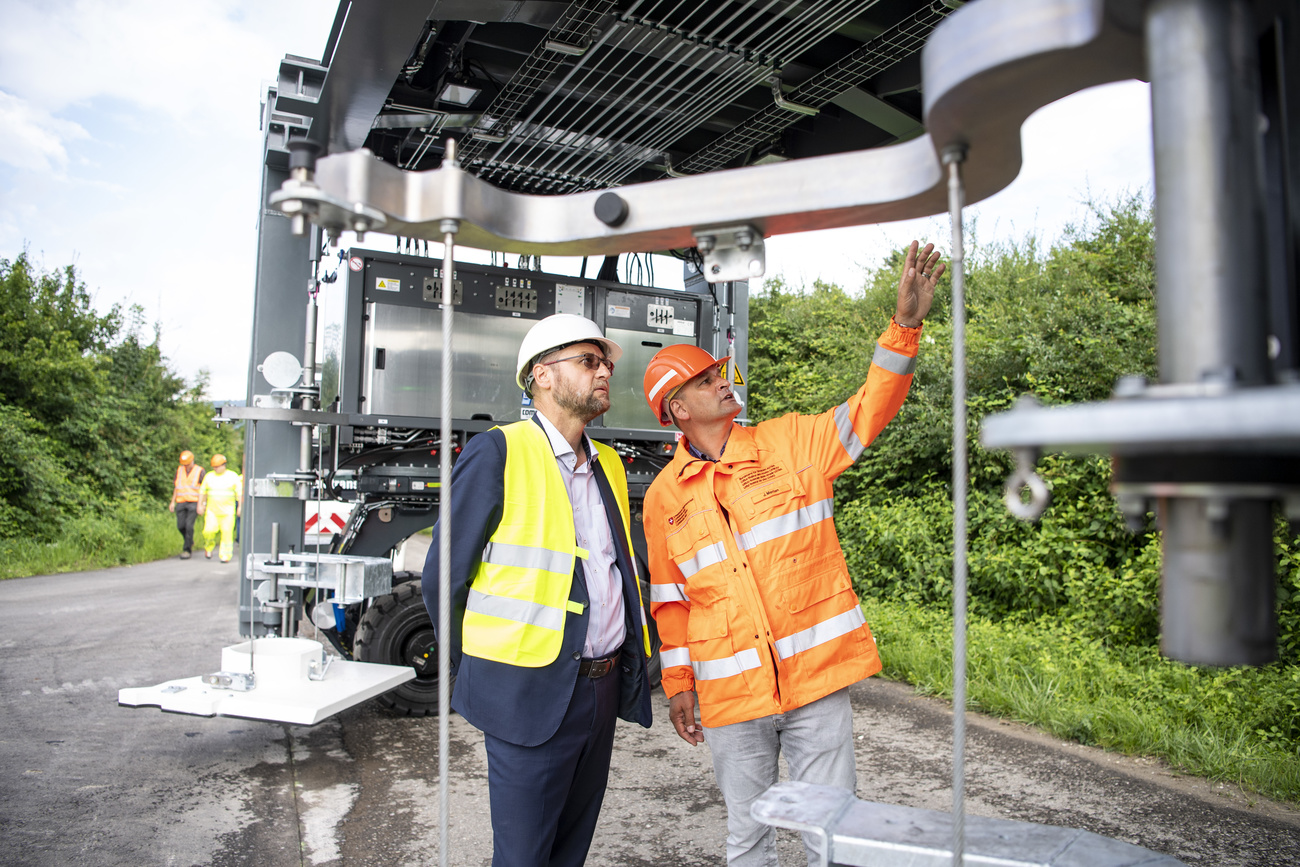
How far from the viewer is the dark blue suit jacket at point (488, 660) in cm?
228

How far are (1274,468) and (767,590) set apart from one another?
1.82 metres

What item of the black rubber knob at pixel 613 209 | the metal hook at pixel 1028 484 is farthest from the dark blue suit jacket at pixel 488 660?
the metal hook at pixel 1028 484

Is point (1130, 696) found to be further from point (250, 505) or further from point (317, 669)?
point (250, 505)

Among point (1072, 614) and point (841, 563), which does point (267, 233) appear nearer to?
point (841, 563)

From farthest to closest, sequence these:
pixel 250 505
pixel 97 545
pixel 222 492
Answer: pixel 97 545 < pixel 222 492 < pixel 250 505

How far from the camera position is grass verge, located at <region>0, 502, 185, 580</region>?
41.0 ft

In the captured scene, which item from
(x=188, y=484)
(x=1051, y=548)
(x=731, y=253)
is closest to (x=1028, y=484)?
(x=731, y=253)

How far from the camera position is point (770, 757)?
2566 mm

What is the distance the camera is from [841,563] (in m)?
2.67

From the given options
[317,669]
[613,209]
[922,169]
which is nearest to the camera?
[922,169]

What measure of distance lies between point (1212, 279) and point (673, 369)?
2238 mm

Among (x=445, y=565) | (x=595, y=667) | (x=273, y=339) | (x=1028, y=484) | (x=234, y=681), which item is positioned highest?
(x=273, y=339)

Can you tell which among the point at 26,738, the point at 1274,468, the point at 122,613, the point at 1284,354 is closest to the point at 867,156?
the point at 1284,354

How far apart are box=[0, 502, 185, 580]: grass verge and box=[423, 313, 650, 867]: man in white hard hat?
12.1 metres
